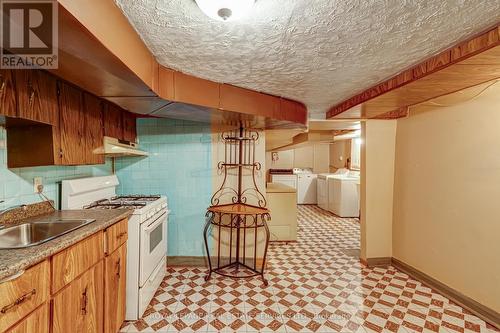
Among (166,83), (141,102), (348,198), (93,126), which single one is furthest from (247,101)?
A: (348,198)

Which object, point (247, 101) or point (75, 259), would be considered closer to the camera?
point (75, 259)

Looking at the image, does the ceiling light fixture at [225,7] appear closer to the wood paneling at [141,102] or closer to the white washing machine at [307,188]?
the wood paneling at [141,102]

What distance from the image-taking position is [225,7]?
1.06m

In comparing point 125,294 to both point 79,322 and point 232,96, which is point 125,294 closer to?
point 79,322

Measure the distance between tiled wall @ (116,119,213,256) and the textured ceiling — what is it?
1318 mm

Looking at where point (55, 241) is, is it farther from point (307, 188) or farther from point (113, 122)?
point (307, 188)

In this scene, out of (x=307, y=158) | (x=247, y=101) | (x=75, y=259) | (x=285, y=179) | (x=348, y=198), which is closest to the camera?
(x=75, y=259)

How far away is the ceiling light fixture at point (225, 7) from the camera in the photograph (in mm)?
1035

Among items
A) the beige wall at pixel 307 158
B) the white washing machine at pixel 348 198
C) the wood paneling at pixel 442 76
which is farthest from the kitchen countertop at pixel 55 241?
the beige wall at pixel 307 158

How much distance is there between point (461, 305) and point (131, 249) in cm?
295

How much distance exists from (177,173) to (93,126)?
1189 mm

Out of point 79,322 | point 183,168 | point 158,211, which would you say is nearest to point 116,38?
point 79,322

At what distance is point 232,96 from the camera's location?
2.23m

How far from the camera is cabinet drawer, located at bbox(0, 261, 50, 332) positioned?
97cm
